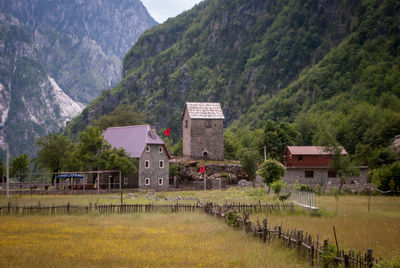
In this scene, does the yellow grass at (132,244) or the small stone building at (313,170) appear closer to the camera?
the yellow grass at (132,244)

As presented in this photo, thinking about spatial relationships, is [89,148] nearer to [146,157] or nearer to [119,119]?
[146,157]

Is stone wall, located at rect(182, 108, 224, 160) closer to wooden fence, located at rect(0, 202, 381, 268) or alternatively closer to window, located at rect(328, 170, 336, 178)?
window, located at rect(328, 170, 336, 178)

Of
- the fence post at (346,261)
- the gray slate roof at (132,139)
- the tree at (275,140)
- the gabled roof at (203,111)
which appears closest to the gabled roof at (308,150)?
the tree at (275,140)

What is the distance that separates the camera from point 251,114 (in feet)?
568

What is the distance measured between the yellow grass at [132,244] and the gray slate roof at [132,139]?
3725cm

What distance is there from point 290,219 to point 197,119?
51.0m

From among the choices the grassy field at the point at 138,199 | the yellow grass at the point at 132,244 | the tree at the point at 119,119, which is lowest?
the yellow grass at the point at 132,244

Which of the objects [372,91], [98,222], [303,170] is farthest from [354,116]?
[98,222]

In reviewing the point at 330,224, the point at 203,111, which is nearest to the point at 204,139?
the point at 203,111

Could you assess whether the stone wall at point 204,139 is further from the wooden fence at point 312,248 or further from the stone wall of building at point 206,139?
the wooden fence at point 312,248

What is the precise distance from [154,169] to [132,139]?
6.54 m

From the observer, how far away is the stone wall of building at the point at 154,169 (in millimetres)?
67438

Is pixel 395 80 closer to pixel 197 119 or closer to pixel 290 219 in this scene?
pixel 197 119

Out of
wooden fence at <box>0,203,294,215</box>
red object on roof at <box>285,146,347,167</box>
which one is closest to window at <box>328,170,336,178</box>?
red object on roof at <box>285,146,347,167</box>
